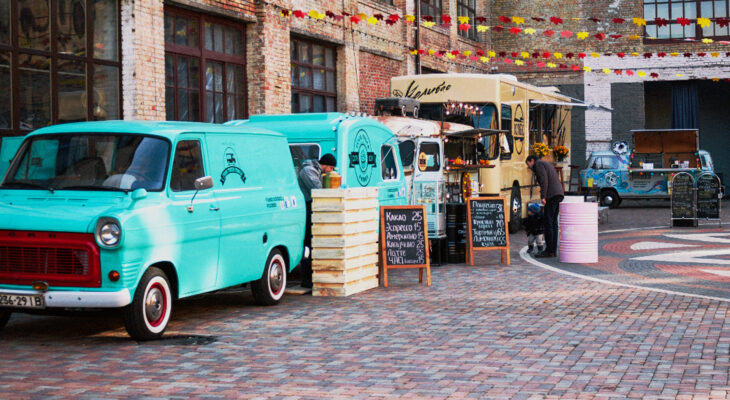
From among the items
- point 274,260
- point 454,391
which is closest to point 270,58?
point 274,260

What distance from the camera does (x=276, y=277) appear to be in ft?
34.8

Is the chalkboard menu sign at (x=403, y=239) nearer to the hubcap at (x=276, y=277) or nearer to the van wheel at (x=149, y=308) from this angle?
the hubcap at (x=276, y=277)

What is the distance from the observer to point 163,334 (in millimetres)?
8617

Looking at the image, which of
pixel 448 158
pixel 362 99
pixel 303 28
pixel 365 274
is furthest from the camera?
pixel 362 99

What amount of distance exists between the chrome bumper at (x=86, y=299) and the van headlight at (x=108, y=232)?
406 mm

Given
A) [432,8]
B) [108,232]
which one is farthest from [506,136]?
[108,232]

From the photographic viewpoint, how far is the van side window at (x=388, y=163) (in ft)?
45.2

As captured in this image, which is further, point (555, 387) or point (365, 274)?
point (365, 274)

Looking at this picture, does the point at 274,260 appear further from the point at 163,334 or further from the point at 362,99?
the point at 362,99

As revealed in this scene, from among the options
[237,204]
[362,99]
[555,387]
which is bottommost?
[555,387]

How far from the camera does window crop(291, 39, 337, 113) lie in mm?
21406

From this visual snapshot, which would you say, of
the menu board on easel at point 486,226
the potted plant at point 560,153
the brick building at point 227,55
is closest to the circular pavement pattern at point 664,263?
the menu board on easel at point 486,226

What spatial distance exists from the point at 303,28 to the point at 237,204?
40.2 feet

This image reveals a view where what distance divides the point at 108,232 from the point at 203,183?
121 centimetres
